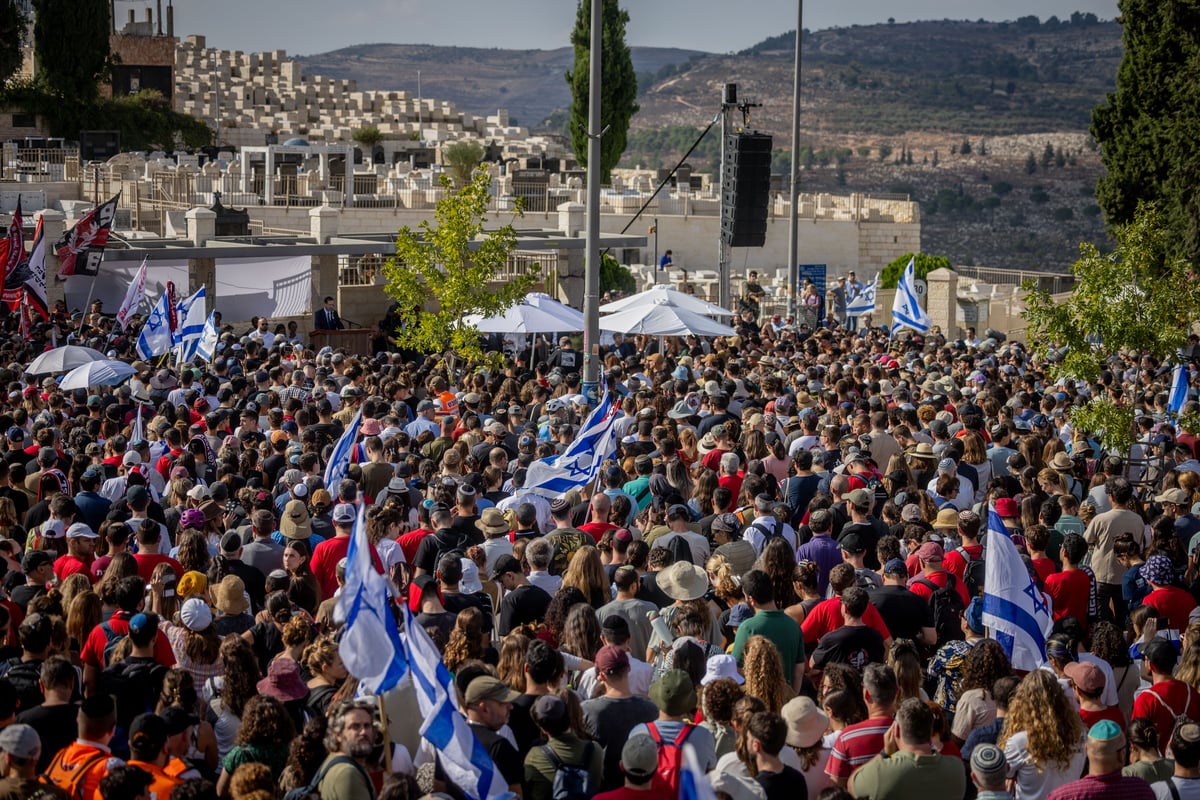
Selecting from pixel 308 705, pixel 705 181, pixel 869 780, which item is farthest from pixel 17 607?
pixel 705 181

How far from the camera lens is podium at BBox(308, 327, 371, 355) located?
24.7 m

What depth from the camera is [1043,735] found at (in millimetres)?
6250

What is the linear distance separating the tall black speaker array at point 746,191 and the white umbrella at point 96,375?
37.0ft

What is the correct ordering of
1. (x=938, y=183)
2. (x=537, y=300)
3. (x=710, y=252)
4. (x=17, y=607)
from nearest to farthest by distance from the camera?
(x=17, y=607) → (x=537, y=300) → (x=710, y=252) → (x=938, y=183)

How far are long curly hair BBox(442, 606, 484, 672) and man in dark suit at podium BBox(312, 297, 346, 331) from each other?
1853cm

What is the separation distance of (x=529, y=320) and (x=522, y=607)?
1165 cm

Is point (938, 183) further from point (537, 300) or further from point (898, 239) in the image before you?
point (537, 300)

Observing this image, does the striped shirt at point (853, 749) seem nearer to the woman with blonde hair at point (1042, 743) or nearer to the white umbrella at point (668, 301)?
the woman with blonde hair at point (1042, 743)

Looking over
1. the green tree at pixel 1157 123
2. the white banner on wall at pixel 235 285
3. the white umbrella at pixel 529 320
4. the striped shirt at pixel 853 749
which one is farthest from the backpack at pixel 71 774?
the green tree at pixel 1157 123

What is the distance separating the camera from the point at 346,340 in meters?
25.2

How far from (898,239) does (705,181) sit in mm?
8560

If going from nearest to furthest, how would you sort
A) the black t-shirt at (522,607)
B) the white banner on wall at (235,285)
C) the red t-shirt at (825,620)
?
1. the red t-shirt at (825,620)
2. the black t-shirt at (522,607)
3. the white banner on wall at (235,285)

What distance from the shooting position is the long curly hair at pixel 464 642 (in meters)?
7.06

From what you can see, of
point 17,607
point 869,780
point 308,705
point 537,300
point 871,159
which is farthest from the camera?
point 871,159
